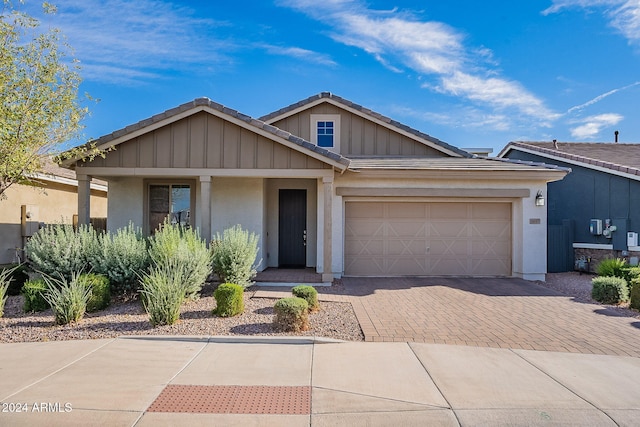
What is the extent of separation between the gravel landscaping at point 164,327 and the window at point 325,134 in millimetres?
8156

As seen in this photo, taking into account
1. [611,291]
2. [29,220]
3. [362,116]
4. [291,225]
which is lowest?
[611,291]

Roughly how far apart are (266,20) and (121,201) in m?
7.12

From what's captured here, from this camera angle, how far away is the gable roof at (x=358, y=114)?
14844mm

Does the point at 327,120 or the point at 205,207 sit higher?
the point at 327,120

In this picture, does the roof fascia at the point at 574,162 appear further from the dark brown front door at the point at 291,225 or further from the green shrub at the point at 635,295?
the dark brown front door at the point at 291,225

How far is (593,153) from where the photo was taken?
17016mm

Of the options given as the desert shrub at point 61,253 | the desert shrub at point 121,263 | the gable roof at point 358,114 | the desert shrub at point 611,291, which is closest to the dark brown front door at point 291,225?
the gable roof at point 358,114

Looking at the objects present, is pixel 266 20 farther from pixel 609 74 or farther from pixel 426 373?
pixel 609 74

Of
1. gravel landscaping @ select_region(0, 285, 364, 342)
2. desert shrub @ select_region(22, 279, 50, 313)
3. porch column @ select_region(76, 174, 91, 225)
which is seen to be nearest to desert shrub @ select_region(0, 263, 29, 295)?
gravel landscaping @ select_region(0, 285, 364, 342)

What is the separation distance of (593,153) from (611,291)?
33.5ft

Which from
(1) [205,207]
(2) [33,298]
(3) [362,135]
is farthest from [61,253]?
(3) [362,135]

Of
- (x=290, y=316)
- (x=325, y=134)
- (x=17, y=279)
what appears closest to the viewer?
(x=290, y=316)

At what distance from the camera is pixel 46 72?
802 centimetres

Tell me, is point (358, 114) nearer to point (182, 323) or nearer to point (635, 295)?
point (635, 295)
